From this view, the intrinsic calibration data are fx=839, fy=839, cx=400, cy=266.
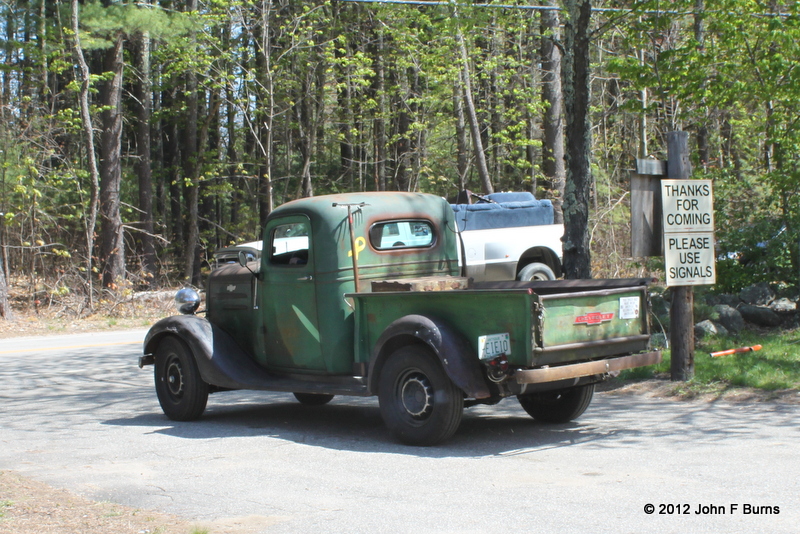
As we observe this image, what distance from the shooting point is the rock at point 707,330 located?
37.0 feet

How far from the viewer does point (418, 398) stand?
6.75m

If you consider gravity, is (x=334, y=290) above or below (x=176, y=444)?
above

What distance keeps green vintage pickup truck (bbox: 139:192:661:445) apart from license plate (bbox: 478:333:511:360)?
0.4 inches

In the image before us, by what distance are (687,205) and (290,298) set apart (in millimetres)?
4429

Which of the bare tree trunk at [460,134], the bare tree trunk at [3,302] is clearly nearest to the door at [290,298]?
the bare tree trunk at [3,302]

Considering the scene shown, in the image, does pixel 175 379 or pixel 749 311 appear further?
pixel 749 311

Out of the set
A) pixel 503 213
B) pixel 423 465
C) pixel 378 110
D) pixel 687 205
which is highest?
pixel 378 110

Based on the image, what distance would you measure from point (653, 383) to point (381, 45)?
22.8 m

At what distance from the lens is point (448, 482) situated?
18.4 ft

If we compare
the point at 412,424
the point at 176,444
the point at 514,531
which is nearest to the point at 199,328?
the point at 176,444

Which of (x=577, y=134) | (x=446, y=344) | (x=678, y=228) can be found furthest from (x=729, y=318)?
(x=446, y=344)

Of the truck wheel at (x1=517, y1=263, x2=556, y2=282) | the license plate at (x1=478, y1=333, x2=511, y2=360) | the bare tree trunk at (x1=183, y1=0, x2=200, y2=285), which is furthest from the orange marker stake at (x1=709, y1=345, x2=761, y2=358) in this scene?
the bare tree trunk at (x1=183, y1=0, x2=200, y2=285)

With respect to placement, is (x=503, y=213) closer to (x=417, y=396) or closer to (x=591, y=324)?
(x=591, y=324)

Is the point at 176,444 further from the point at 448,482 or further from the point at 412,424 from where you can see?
the point at 448,482
